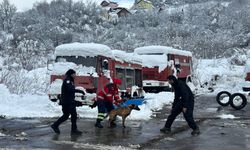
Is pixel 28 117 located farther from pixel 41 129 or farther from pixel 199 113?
pixel 199 113

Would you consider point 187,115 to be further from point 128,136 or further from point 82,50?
point 82,50

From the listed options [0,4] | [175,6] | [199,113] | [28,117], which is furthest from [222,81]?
[175,6]

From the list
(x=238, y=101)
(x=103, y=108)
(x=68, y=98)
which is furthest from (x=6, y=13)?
(x=68, y=98)

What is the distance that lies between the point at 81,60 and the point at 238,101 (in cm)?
733

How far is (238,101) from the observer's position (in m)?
20.6

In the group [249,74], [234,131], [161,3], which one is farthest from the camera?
[161,3]

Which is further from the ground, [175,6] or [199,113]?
[175,6]

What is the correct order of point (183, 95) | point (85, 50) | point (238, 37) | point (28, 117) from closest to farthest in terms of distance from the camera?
1. point (183, 95)
2. point (28, 117)
3. point (85, 50)
4. point (238, 37)

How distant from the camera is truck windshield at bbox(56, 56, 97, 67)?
18203 mm

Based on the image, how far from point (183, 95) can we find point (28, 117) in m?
5.95

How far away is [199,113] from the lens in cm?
1850

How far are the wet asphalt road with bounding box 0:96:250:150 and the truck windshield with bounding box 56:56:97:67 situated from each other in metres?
3.50

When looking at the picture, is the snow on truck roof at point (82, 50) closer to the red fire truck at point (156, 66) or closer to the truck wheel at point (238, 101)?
the truck wheel at point (238, 101)

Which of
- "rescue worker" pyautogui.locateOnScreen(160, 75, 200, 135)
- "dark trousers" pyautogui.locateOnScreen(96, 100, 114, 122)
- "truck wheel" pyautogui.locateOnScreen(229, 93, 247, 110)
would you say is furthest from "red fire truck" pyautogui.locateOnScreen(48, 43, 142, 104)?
"rescue worker" pyautogui.locateOnScreen(160, 75, 200, 135)
